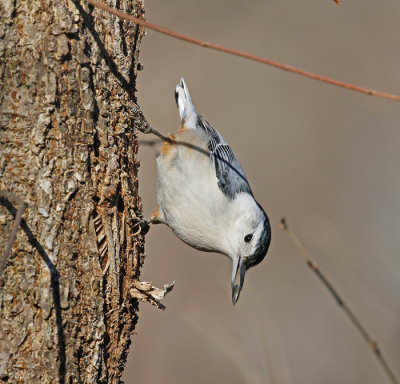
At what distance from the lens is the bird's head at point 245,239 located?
10.4ft

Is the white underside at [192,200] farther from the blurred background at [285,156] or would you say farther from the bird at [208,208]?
the blurred background at [285,156]

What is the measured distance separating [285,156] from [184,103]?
11.9ft

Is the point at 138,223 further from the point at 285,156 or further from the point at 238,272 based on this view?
the point at 285,156

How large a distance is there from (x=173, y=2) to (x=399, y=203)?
3609mm

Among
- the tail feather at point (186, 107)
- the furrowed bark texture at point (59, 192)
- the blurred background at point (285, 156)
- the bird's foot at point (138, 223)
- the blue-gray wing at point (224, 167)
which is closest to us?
the furrowed bark texture at point (59, 192)

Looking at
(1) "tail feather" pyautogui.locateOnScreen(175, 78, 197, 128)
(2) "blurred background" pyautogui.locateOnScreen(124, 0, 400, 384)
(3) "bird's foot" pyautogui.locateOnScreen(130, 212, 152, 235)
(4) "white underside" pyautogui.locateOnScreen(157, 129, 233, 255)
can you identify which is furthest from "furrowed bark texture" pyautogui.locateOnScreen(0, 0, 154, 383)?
(2) "blurred background" pyautogui.locateOnScreen(124, 0, 400, 384)

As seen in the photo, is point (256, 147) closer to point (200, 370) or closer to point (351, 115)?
point (351, 115)

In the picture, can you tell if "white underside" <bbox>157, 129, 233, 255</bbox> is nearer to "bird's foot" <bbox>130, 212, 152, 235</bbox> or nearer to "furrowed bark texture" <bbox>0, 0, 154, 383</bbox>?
"bird's foot" <bbox>130, 212, 152, 235</bbox>

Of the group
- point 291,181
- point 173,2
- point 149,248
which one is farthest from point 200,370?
point 173,2

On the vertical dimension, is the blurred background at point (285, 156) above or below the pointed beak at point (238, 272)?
above

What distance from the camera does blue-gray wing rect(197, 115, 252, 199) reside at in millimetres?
3275

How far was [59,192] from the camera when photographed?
2.11 metres

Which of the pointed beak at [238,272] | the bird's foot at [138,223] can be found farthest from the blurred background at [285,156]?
the bird's foot at [138,223]

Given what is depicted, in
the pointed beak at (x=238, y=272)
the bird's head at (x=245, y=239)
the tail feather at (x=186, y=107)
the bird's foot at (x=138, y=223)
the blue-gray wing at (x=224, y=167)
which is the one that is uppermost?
the tail feather at (x=186, y=107)
